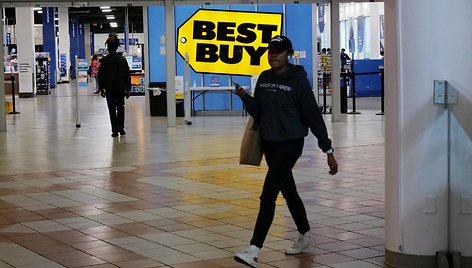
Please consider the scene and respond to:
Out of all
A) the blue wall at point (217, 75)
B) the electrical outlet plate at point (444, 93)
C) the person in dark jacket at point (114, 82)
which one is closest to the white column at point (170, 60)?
the person in dark jacket at point (114, 82)

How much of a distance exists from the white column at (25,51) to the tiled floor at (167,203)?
2175cm

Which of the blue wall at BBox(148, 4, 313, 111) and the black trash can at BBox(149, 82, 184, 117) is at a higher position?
the blue wall at BBox(148, 4, 313, 111)

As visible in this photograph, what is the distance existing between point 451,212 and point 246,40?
641 inches

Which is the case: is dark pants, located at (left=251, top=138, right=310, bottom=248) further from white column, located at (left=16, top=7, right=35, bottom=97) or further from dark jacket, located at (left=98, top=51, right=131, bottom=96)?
white column, located at (left=16, top=7, right=35, bottom=97)

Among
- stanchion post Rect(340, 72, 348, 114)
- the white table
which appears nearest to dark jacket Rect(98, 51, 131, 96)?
the white table

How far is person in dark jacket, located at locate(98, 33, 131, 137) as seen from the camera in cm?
1642

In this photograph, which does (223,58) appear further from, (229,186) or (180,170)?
(229,186)

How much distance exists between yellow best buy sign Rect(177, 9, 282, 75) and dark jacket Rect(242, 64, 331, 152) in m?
15.7

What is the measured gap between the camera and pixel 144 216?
26.3 ft

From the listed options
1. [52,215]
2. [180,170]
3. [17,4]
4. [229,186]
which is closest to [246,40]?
[17,4]

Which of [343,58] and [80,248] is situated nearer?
[80,248]

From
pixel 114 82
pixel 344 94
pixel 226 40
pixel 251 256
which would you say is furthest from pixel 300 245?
pixel 344 94

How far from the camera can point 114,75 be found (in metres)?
16.5

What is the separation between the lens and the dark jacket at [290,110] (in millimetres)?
5992
